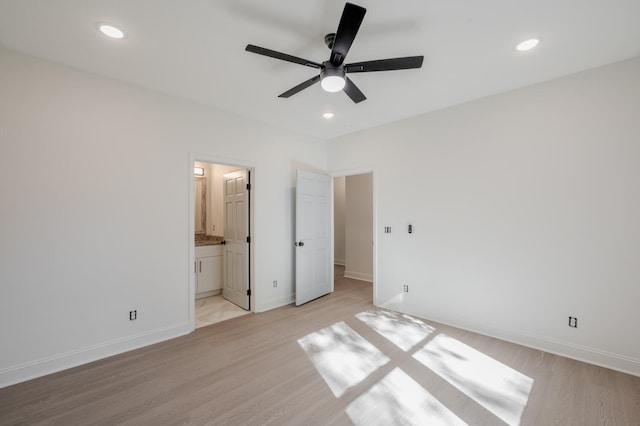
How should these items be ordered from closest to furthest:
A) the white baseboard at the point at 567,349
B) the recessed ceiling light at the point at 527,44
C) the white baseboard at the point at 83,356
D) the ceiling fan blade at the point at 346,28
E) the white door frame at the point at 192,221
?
the ceiling fan blade at the point at 346,28, the recessed ceiling light at the point at 527,44, the white baseboard at the point at 83,356, the white baseboard at the point at 567,349, the white door frame at the point at 192,221

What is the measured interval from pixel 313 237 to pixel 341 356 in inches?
86.9

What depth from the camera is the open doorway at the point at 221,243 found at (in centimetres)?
420

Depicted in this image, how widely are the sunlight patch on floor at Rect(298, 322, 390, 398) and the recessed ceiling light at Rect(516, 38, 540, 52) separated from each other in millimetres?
3050

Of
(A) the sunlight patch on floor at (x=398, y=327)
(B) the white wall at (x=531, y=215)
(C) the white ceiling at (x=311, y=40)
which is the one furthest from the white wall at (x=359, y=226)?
(C) the white ceiling at (x=311, y=40)

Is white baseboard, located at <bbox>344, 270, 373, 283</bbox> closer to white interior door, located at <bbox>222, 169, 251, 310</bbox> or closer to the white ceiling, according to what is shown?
white interior door, located at <bbox>222, 169, 251, 310</bbox>

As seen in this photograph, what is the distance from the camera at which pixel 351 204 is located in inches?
262

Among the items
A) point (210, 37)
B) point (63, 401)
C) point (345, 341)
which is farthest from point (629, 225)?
point (63, 401)

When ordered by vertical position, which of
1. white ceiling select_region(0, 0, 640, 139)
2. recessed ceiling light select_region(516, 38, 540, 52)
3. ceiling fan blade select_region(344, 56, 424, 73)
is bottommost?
ceiling fan blade select_region(344, 56, 424, 73)

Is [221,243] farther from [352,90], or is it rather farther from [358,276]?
[352,90]

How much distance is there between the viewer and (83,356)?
269 cm

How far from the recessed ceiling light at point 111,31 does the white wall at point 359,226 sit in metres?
4.92

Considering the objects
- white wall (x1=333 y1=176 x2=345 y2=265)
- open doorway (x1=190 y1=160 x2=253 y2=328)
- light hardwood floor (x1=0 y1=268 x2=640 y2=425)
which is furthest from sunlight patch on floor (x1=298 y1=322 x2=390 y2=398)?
white wall (x1=333 y1=176 x2=345 y2=265)

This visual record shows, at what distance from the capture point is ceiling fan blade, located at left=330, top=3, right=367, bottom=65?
1.54 metres

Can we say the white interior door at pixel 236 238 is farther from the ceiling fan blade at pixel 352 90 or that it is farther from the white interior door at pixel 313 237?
the ceiling fan blade at pixel 352 90
